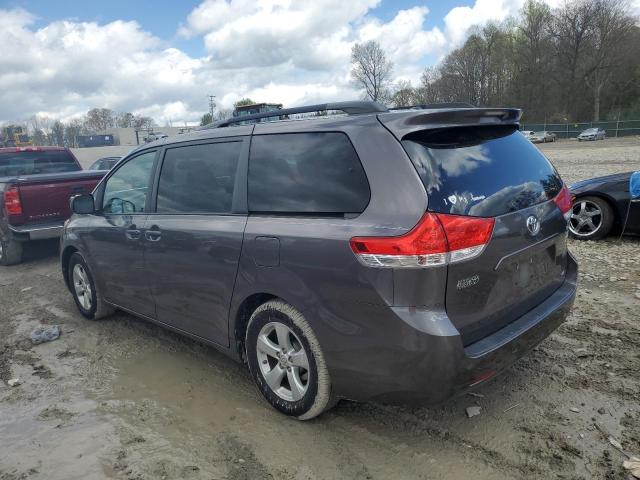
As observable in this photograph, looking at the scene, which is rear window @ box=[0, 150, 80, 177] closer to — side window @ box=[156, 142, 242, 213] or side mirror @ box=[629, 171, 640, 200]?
side window @ box=[156, 142, 242, 213]

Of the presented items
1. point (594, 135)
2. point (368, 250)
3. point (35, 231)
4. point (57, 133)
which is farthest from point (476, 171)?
point (57, 133)

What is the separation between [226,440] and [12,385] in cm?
210

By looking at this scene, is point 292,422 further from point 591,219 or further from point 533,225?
point 591,219

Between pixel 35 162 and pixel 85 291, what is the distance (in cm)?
594

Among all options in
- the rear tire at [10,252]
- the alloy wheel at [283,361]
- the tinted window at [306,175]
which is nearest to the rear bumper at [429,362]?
the alloy wheel at [283,361]

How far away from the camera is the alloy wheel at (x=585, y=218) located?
6.68 meters

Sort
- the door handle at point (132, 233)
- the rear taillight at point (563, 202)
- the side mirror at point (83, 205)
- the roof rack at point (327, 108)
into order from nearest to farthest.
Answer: the roof rack at point (327, 108) → the rear taillight at point (563, 202) → the door handle at point (132, 233) → the side mirror at point (83, 205)

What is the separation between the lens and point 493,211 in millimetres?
2619

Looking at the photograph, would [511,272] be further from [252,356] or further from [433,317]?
[252,356]

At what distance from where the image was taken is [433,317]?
2.43 m

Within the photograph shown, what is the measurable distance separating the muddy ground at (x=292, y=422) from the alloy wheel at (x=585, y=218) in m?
2.47

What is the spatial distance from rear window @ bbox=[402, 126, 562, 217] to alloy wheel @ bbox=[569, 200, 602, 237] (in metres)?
4.11

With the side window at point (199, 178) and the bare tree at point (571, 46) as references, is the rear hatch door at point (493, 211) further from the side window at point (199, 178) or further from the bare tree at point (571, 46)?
the bare tree at point (571, 46)

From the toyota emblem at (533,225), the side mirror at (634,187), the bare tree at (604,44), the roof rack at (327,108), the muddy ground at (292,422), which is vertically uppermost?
the bare tree at (604,44)
